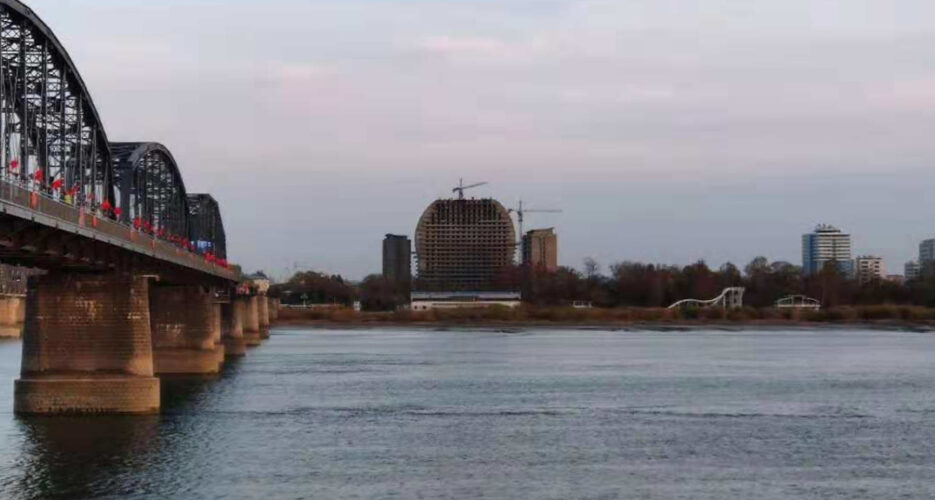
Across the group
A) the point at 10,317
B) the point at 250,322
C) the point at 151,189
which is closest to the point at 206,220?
the point at 250,322

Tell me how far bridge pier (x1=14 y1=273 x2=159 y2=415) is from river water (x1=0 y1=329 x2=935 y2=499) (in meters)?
1.26

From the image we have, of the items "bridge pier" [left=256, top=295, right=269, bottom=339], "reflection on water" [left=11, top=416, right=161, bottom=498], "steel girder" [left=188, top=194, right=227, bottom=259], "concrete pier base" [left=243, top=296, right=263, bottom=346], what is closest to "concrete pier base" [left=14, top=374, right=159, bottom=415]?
"reflection on water" [left=11, top=416, right=161, bottom=498]

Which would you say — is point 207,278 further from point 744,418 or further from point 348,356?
point 744,418

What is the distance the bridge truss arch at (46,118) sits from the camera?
5141 centimetres

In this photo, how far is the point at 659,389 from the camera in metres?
73.4

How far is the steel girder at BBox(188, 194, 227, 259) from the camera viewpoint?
15840 cm

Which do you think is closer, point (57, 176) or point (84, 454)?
point (84, 454)

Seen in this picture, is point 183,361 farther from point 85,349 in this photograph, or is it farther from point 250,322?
point 250,322

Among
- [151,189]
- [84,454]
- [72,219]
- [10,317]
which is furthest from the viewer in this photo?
[10,317]

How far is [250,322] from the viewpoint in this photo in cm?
14862

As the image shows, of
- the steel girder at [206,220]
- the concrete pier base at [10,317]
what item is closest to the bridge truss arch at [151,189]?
the steel girder at [206,220]

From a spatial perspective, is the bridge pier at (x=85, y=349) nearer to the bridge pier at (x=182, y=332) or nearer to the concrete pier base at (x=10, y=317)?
the bridge pier at (x=182, y=332)

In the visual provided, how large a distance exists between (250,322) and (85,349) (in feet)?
310

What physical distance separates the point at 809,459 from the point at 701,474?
5431mm
